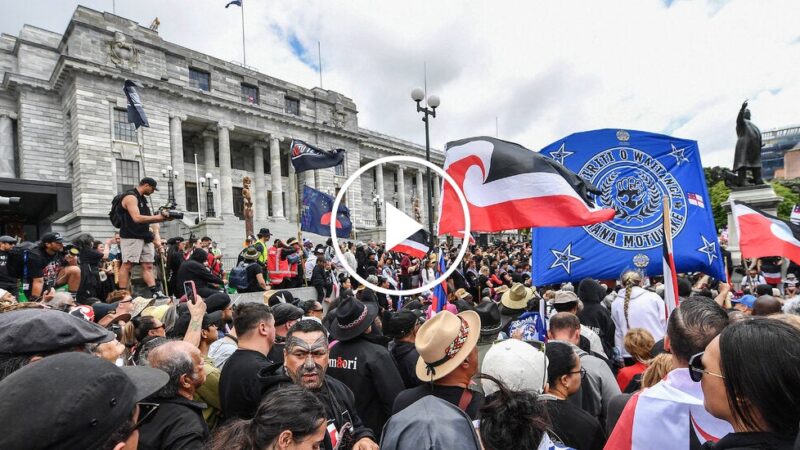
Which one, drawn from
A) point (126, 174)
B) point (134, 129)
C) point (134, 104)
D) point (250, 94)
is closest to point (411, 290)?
point (134, 104)

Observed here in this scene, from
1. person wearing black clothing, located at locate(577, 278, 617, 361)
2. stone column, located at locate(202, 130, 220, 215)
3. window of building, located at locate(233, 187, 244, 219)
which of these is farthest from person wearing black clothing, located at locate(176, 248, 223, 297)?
window of building, located at locate(233, 187, 244, 219)

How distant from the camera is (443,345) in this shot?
237 centimetres

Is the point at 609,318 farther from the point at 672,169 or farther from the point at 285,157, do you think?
the point at 285,157

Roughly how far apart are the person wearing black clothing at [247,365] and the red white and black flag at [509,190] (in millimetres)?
2390

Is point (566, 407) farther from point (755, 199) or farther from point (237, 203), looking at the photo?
point (237, 203)

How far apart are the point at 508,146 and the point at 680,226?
2.33 meters

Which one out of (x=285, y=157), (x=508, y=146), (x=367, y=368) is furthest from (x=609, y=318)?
(x=285, y=157)

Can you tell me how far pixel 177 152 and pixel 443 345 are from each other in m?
35.5

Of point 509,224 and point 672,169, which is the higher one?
point 672,169

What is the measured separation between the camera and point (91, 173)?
28141 millimetres

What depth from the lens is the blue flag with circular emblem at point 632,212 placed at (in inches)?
200

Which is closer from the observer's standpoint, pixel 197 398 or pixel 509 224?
pixel 197 398

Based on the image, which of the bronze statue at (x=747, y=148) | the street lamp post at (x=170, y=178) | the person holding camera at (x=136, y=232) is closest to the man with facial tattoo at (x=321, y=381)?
the person holding camera at (x=136, y=232)

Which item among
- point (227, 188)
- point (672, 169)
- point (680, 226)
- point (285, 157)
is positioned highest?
point (285, 157)
